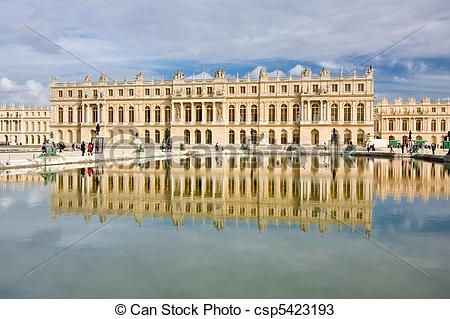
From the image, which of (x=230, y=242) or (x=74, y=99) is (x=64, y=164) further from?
(x=74, y=99)

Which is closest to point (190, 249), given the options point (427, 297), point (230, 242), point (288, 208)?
point (230, 242)

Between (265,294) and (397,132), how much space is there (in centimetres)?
9011

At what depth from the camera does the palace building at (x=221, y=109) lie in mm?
69375

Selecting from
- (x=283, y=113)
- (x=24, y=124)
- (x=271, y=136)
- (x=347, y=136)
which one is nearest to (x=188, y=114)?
(x=271, y=136)

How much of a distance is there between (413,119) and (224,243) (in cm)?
8886

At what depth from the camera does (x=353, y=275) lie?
7.50 m

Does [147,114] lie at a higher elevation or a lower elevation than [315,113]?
higher

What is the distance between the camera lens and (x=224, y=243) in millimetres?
9445

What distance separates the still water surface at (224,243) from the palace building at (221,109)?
53.3m

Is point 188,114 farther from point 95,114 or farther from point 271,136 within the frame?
point 95,114

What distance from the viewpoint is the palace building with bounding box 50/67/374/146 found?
69.4 m

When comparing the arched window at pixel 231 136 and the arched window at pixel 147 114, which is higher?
the arched window at pixel 147 114

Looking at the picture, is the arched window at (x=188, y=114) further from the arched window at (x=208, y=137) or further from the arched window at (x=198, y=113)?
the arched window at (x=208, y=137)

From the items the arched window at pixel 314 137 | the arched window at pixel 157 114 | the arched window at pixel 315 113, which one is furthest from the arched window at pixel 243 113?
the arched window at pixel 157 114
